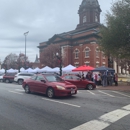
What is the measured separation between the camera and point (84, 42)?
155ft

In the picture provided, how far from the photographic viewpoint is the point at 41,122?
18.8 ft

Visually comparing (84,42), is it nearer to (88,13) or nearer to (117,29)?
(88,13)

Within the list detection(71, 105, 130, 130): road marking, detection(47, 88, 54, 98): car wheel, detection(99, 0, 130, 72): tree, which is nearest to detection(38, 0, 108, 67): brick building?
detection(99, 0, 130, 72): tree

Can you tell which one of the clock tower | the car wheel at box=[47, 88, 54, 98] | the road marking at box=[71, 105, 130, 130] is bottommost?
the road marking at box=[71, 105, 130, 130]

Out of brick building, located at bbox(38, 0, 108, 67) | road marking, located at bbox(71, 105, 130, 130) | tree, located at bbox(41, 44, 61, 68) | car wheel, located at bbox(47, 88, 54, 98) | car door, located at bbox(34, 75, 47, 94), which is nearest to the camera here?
road marking, located at bbox(71, 105, 130, 130)

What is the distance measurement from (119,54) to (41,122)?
13.9 meters

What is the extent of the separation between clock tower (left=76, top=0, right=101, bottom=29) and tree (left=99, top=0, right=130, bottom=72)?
43038 mm

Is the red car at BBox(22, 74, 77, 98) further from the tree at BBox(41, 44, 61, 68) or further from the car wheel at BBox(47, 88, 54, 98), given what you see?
the tree at BBox(41, 44, 61, 68)

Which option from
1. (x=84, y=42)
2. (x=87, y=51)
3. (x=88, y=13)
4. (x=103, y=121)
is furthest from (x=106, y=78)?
(x=88, y=13)

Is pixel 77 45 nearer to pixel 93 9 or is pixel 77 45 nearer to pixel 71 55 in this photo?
pixel 71 55

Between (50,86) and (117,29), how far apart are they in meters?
7.86

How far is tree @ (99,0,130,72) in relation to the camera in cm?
1430

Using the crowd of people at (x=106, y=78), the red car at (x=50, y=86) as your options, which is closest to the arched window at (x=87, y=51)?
the crowd of people at (x=106, y=78)

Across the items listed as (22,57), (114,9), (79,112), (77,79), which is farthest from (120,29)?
(22,57)
